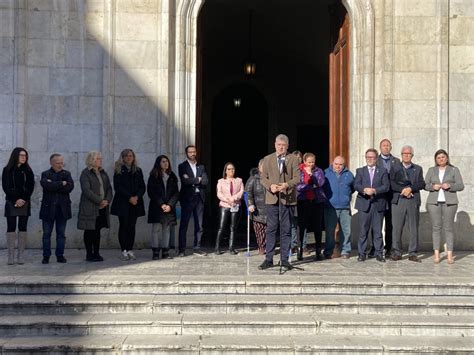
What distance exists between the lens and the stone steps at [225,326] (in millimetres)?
6332

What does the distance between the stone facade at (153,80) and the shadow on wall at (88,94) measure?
2 cm

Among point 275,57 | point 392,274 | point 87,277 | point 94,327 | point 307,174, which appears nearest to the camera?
point 94,327

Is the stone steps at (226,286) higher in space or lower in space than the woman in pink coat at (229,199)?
lower

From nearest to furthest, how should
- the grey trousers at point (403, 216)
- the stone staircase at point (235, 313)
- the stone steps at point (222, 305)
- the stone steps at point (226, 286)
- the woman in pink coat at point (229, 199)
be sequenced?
the stone staircase at point (235, 313)
the stone steps at point (222, 305)
the stone steps at point (226, 286)
the grey trousers at point (403, 216)
the woman in pink coat at point (229, 199)

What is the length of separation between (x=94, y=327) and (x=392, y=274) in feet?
13.3

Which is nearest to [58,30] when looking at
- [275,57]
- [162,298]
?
[162,298]

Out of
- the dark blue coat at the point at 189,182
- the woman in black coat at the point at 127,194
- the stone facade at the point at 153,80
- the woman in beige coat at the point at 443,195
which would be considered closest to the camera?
the woman in beige coat at the point at 443,195

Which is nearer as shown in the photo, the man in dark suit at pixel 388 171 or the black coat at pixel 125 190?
the black coat at pixel 125 190

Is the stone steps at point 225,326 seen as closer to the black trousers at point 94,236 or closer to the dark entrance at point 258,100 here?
the black trousers at point 94,236

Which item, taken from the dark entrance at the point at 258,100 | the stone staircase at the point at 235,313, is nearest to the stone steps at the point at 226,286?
the stone staircase at the point at 235,313

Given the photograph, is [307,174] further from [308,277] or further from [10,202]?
[10,202]

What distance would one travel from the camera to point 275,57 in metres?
18.9

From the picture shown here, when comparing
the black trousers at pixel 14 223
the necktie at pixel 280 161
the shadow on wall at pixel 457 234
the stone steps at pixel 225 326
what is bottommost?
the stone steps at pixel 225 326

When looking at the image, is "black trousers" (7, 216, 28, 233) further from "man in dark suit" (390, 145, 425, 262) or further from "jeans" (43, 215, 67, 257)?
"man in dark suit" (390, 145, 425, 262)
